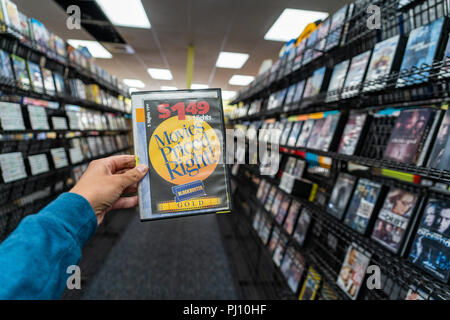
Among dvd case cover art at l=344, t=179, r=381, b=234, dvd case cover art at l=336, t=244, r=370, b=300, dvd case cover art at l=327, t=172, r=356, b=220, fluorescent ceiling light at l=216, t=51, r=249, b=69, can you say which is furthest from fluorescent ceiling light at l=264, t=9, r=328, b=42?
dvd case cover art at l=336, t=244, r=370, b=300

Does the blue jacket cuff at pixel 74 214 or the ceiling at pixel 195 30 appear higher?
the ceiling at pixel 195 30

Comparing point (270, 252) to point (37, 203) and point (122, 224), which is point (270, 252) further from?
point (122, 224)

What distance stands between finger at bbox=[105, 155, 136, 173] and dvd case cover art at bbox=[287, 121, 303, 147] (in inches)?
59.9

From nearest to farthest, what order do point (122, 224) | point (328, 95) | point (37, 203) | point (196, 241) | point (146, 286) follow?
point (328, 95), point (37, 203), point (146, 286), point (196, 241), point (122, 224)

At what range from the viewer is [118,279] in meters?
2.47

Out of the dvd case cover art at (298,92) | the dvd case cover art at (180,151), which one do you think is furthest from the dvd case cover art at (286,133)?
the dvd case cover art at (180,151)

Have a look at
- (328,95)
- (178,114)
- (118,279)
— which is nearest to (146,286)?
(118,279)

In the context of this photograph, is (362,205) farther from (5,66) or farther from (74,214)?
(5,66)

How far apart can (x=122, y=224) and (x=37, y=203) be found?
5.90ft

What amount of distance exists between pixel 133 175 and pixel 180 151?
18cm

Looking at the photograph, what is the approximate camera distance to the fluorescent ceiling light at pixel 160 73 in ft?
23.0

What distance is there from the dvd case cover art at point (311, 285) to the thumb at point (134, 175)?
137 centimetres

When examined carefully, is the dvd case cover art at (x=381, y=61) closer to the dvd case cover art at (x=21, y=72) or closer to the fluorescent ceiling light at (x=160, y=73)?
the dvd case cover art at (x=21, y=72)

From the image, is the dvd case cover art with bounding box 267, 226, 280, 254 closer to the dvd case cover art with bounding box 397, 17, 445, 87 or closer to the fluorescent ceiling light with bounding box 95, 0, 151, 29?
the dvd case cover art with bounding box 397, 17, 445, 87
